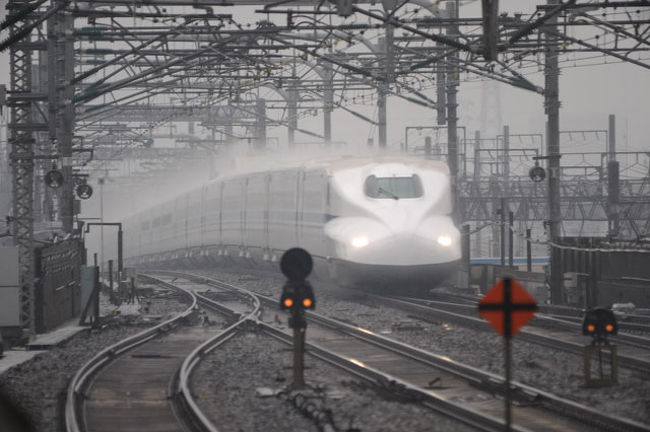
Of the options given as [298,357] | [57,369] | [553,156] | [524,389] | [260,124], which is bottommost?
[57,369]

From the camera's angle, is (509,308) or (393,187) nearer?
(509,308)

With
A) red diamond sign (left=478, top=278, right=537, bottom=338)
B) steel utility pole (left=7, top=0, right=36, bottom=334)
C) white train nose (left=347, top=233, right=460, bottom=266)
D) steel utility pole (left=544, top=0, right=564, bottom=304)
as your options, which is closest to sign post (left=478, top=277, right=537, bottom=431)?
red diamond sign (left=478, top=278, right=537, bottom=338)

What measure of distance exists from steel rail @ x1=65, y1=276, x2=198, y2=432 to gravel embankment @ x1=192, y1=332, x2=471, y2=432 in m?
1.32

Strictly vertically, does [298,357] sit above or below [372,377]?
above

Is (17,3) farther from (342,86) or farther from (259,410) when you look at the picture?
(342,86)

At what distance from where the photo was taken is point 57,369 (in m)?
14.4

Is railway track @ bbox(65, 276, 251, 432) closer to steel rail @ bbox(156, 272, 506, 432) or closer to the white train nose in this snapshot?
steel rail @ bbox(156, 272, 506, 432)

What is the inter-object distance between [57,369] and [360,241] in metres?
8.91

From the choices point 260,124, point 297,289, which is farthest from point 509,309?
point 260,124

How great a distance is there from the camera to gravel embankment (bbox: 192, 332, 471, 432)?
10.0 m

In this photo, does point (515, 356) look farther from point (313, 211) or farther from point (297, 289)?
point (313, 211)

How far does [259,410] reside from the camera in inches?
430

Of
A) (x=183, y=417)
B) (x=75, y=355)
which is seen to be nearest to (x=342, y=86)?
(x=75, y=355)

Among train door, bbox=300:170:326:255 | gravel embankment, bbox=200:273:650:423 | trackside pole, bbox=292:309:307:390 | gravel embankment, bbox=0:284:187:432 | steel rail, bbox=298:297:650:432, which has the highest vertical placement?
train door, bbox=300:170:326:255
